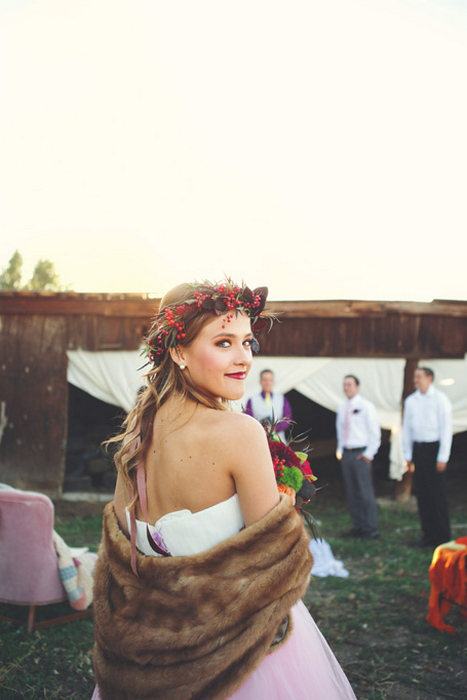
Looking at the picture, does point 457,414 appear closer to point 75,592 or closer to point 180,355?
point 75,592

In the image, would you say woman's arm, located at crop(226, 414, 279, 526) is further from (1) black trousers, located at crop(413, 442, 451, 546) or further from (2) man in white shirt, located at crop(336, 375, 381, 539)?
(2) man in white shirt, located at crop(336, 375, 381, 539)

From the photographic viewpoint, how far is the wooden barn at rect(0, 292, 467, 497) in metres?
9.81

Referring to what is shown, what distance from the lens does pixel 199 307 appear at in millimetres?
1874

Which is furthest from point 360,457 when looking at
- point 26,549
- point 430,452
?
point 26,549

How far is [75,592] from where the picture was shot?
4555 mm

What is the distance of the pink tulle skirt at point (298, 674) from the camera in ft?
5.46

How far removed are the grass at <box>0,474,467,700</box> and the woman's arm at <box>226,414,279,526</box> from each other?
2.83m

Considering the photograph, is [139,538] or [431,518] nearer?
[139,538]

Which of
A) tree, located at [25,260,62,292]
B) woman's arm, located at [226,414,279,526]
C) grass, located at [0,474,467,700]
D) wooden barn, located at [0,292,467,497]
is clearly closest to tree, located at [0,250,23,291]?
tree, located at [25,260,62,292]

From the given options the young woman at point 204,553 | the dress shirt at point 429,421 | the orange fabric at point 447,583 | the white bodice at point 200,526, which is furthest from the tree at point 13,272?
the white bodice at point 200,526

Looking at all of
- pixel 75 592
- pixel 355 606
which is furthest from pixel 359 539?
pixel 75 592

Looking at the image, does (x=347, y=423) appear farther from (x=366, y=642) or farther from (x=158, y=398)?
(x=158, y=398)

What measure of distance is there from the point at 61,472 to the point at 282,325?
4853mm

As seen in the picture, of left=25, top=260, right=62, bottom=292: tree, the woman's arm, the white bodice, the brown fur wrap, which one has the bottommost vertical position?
the brown fur wrap
